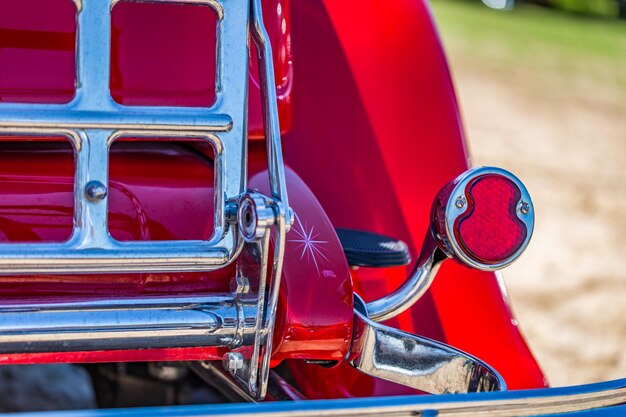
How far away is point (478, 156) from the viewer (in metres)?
7.46

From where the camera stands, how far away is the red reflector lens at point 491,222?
5.24 feet

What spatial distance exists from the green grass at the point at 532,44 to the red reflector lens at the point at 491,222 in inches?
428

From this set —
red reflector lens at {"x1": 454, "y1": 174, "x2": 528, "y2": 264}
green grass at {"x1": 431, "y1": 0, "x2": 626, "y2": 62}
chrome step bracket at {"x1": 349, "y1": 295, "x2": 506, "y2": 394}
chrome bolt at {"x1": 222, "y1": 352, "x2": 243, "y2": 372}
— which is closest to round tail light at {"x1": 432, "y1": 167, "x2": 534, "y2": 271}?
red reflector lens at {"x1": 454, "y1": 174, "x2": 528, "y2": 264}

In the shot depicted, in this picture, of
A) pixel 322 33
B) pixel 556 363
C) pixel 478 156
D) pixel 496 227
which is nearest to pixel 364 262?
pixel 496 227

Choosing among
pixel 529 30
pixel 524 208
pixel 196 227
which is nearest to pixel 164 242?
Result: pixel 196 227

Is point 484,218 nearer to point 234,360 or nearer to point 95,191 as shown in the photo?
point 234,360

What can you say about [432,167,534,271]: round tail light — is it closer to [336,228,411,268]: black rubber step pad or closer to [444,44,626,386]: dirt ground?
[336,228,411,268]: black rubber step pad

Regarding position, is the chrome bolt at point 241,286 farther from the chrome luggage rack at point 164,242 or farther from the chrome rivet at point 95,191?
the chrome rivet at point 95,191

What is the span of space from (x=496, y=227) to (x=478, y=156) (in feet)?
19.5

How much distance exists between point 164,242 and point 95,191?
0.47 ft

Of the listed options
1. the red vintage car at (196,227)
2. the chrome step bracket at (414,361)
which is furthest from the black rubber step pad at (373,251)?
the chrome step bracket at (414,361)

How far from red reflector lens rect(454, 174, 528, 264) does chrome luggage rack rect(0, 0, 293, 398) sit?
337mm

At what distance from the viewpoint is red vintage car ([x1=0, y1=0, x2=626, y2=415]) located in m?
1.44

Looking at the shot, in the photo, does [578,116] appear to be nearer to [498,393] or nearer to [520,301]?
[520,301]
